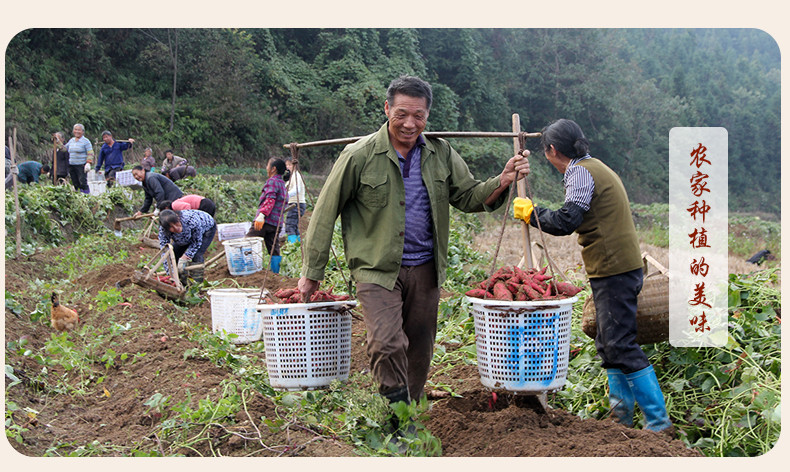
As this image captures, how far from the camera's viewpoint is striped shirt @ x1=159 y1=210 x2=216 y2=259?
26.2 feet

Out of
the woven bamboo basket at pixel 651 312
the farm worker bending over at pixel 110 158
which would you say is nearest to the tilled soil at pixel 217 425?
the woven bamboo basket at pixel 651 312

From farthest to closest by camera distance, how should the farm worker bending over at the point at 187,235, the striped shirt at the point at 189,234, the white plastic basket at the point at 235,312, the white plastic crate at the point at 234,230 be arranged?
the white plastic crate at the point at 234,230
the striped shirt at the point at 189,234
the farm worker bending over at the point at 187,235
the white plastic basket at the point at 235,312

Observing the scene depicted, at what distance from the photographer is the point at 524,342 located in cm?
385

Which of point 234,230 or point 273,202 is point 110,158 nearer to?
point 234,230

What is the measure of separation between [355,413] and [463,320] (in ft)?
7.33

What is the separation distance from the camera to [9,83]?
2130cm

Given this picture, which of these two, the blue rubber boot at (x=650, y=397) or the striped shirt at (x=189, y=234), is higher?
the striped shirt at (x=189, y=234)

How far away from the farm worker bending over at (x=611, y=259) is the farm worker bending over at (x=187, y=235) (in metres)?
4.92

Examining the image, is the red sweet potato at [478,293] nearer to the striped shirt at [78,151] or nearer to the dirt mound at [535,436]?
the dirt mound at [535,436]

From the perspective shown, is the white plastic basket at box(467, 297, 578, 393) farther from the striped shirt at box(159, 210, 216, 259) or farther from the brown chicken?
the striped shirt at box(159, 210, 216, 259)

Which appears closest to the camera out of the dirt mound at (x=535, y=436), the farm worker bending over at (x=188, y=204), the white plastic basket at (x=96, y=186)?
the dirt mound at (x=535, y=436)

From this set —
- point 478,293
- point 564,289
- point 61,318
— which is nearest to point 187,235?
point 61,318

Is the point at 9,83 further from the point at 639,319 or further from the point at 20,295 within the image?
the point at 639,319

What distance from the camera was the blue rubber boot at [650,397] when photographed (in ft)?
13.1
